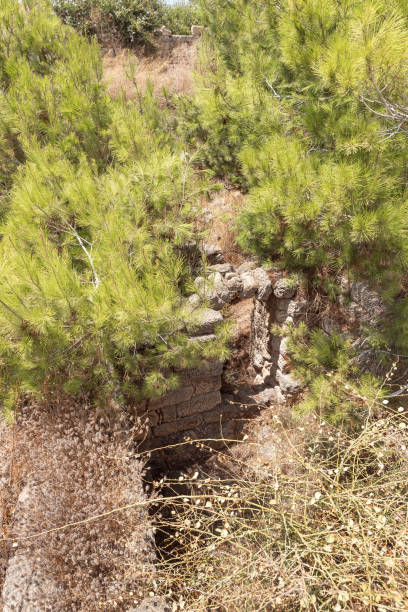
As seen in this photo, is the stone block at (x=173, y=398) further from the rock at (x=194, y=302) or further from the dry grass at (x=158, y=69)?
the dry grass at (x=158, y=69)

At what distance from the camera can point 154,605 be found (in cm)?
167

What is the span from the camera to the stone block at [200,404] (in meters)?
3.04

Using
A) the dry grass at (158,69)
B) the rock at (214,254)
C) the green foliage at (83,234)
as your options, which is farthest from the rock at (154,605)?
the dry grass at (158,69)

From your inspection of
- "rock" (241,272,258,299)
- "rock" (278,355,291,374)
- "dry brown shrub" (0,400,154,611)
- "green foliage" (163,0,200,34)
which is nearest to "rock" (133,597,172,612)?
"dry brown shrub" (0,400,154,611)

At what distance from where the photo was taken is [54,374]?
7.27ft

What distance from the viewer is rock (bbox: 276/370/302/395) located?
3.19 meters

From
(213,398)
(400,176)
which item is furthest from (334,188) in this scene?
(213,398)

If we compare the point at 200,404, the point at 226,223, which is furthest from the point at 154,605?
the point at 226,223

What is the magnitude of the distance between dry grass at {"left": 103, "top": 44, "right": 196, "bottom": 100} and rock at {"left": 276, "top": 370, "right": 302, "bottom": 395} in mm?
6358

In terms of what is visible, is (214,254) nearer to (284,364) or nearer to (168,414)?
(284,364)

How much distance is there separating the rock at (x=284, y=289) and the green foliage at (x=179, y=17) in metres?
9.27

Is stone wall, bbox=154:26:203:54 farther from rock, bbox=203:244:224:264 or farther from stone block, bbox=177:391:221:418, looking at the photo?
stone block, bbox=177:391:221:418

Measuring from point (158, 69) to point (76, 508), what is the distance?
29.8ft

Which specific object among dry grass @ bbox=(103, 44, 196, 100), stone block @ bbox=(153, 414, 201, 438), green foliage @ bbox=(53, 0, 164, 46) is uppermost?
green foliage @ bbox=(53, 0, 164, 46)
